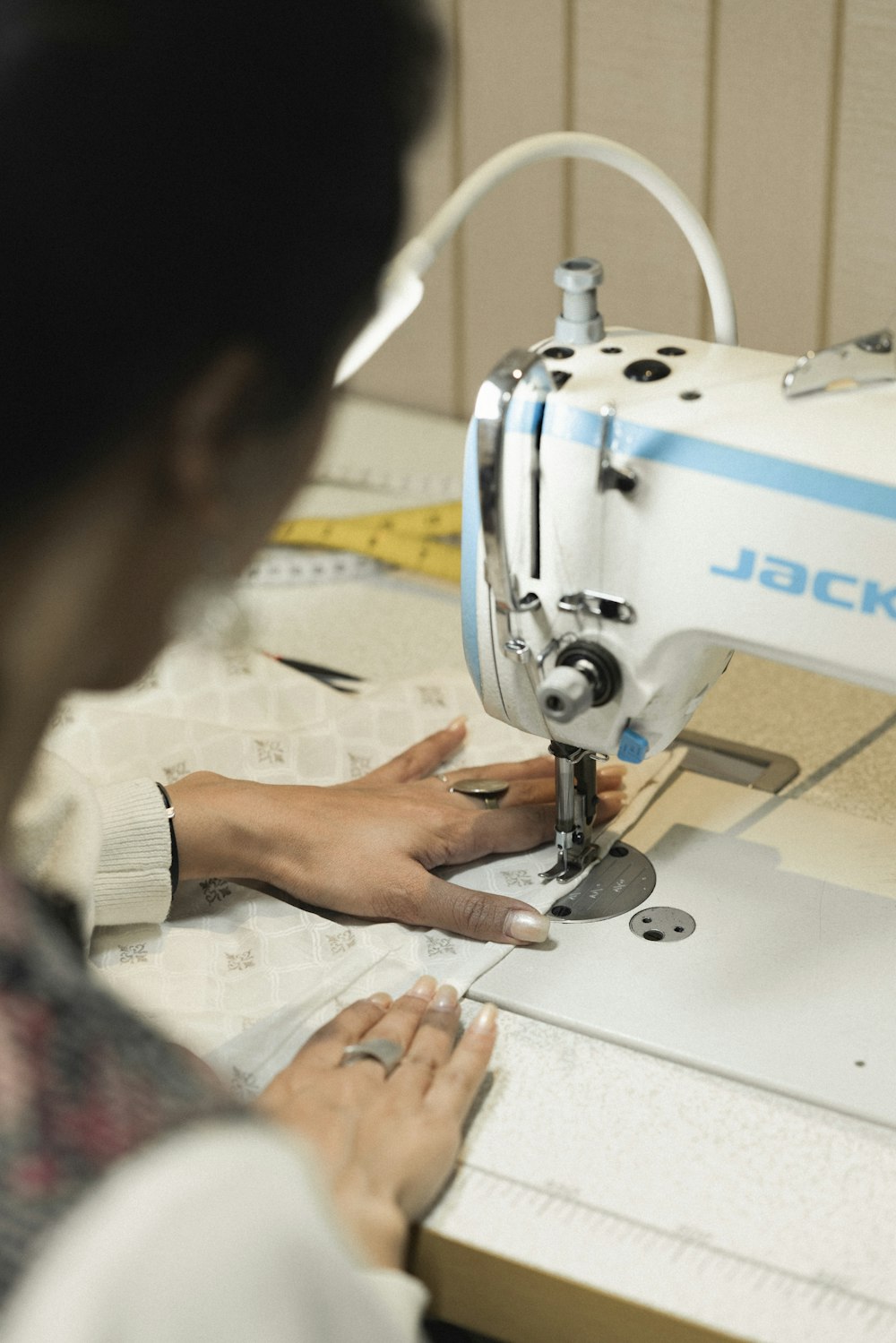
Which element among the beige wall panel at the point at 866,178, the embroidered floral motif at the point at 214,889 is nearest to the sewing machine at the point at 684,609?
the embroidered floral motif at the point at 214,889

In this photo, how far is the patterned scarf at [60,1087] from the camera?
585 millimetres

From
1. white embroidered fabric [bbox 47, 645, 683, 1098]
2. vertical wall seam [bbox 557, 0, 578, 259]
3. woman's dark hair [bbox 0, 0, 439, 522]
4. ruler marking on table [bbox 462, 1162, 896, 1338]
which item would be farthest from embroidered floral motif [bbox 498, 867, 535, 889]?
vertical wall seam [bbox 557, 0, 578, 259]

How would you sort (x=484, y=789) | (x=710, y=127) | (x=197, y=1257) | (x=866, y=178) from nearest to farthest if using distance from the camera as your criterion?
(x=197, y=1257) < (x=484, y=789) < (x=866, y=178) < (x=710, y=127)

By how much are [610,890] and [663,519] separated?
0.36 metres

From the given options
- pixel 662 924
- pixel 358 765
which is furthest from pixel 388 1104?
pixel 358 765

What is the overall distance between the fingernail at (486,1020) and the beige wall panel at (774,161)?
1.36 meters

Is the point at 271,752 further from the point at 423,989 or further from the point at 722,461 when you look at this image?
the point at 722,461

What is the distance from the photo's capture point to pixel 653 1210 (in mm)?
1072

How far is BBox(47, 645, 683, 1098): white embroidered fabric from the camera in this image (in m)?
1.26

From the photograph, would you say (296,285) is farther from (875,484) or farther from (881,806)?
(881,806)

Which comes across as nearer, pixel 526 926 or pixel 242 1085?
pixel 242 1085

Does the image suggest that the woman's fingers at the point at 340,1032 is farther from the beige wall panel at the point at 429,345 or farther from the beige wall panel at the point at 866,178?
the beige wall panel at the point at 429,345

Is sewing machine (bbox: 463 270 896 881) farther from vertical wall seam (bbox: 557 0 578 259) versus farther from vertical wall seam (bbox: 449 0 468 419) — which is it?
vertical wall seam (bbox: 449 0 468 419)

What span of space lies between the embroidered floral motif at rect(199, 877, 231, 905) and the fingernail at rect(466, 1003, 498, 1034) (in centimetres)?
29
